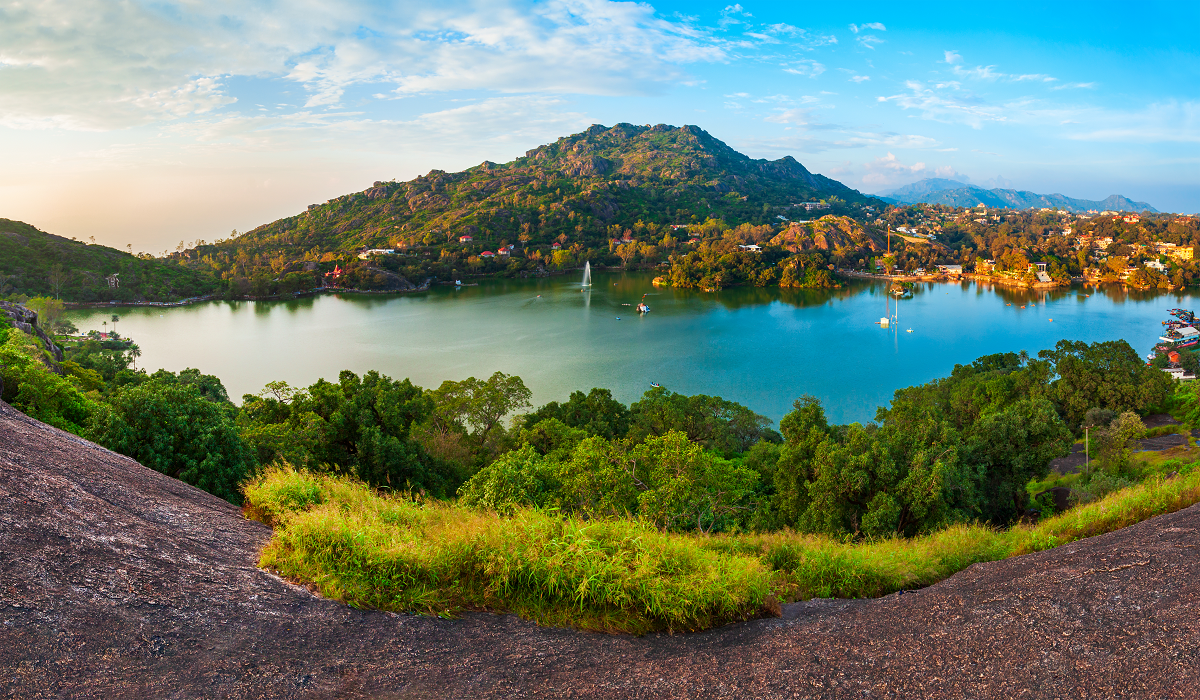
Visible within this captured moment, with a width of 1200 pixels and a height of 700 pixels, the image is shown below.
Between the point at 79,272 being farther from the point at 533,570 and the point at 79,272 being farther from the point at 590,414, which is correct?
the point at 533,570

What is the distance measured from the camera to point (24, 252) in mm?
65125

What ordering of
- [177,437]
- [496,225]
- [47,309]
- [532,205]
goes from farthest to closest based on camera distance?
[532,205]
[496,225]
[47,309]
[177,437]

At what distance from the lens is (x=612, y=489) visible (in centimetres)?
873

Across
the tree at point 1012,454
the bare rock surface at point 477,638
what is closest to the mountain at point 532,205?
the tree at point 1012,454

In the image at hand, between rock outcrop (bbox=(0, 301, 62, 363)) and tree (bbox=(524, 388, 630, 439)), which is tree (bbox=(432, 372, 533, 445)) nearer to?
tree (bbox=(524, 388, 630, 439))

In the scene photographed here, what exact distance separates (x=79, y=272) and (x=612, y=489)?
79.3 metres

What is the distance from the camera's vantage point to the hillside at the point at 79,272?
6078cm

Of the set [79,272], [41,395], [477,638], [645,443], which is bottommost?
[645,443]

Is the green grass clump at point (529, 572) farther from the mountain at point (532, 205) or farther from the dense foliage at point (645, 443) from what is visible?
the mountain at point (532, 205)

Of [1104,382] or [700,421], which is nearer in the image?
[700,421]

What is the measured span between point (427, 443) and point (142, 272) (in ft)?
233

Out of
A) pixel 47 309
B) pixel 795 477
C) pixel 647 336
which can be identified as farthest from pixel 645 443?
pixel 47 309

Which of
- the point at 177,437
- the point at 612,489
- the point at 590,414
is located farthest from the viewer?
the point at 590,414

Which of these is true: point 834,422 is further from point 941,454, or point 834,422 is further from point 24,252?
point 24,252
